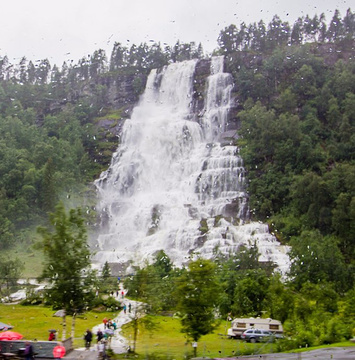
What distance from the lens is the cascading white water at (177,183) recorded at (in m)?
→ 52.8

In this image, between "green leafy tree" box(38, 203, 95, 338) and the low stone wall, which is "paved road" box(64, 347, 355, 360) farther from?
"green leafy tree" box(38, 203, 95, 338)

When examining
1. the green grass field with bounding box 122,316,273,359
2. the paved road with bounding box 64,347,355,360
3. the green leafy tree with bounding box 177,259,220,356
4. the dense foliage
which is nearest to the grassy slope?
the green grass field with bounding box 122,316,273,359

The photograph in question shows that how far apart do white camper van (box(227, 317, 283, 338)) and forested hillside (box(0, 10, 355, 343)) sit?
66 centimetres

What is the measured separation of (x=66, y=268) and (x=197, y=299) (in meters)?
5.89

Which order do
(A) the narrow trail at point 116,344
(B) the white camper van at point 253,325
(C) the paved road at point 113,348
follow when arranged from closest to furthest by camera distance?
(C) the paved road at point 113,348 < (A) the narrow trail at point 116,344 < (B) the white camper van at point 253,325

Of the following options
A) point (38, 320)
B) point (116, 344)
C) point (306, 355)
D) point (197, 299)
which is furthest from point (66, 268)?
point (38, 320)

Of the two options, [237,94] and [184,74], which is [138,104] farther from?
[237,94]

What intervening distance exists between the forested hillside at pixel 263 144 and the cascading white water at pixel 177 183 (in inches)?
90.6

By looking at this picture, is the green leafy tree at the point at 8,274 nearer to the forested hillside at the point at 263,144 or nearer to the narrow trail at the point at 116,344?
the narrow trail at the point at 116,344

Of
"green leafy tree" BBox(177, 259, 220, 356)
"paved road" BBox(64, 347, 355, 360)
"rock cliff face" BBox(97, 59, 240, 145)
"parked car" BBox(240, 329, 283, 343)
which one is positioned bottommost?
"parked car" BBox(240, 329, 283, 343)

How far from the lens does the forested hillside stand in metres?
38.1

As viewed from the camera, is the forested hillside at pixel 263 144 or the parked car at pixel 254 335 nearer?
the parked car at pixel 254 335

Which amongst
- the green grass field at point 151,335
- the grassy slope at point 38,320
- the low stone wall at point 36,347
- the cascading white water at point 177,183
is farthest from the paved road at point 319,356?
the cascading white water at point 177,183

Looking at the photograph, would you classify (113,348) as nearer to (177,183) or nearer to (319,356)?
(319,356)
